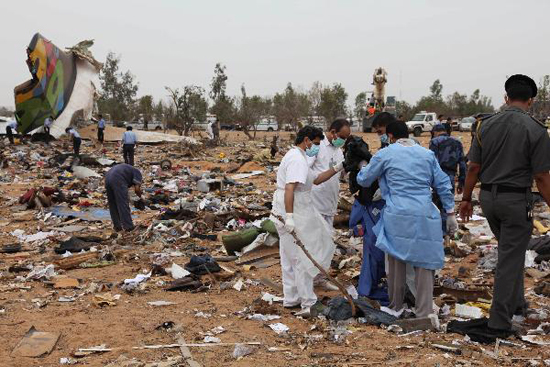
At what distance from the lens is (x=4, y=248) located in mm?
7719

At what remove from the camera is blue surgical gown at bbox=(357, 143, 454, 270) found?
4201 mm

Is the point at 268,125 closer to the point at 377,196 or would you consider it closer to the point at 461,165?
the point at 461,165

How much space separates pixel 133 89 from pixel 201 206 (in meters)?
44.6

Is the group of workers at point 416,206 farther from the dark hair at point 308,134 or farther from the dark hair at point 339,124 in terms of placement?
the dark hair at point 339,124

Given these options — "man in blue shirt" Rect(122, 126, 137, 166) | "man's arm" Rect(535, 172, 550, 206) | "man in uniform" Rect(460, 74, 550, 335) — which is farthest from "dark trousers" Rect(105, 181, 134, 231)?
"man in blue shirt" Rect(122, 126, 137, 166)

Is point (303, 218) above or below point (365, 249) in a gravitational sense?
above

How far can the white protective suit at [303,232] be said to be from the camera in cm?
468

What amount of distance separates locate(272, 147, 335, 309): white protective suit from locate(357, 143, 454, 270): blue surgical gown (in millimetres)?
592

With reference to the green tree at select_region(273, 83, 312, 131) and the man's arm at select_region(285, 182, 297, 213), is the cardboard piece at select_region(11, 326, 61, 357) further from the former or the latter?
the green tree at select_region(273, 83, 312, 131)

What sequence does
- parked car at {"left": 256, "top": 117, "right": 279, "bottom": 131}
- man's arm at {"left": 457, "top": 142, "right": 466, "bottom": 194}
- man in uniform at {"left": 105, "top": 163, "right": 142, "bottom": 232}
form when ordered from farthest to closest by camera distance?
1. parked car at {"left": 256, "top": 117, "right": 279, "bottom": 131}
2. man in uniform at {"left": 105, "top": 163, "right": 142, "bottom": 232}
3. man's arm at {"left": 457, "top": 142, "right": 466, "bottom": 194}

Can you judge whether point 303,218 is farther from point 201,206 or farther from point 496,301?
point 201,206

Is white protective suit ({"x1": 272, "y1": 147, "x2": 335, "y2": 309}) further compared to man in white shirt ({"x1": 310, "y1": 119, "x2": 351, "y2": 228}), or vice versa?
man in white shirt ({"x1": 310, "y1": 119, "x2": 351, "y2": 228})

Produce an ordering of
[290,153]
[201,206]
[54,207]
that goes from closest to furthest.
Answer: [290,153] < [201,206] < [54,207]

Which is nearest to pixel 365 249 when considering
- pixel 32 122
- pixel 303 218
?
pixel 303 218
